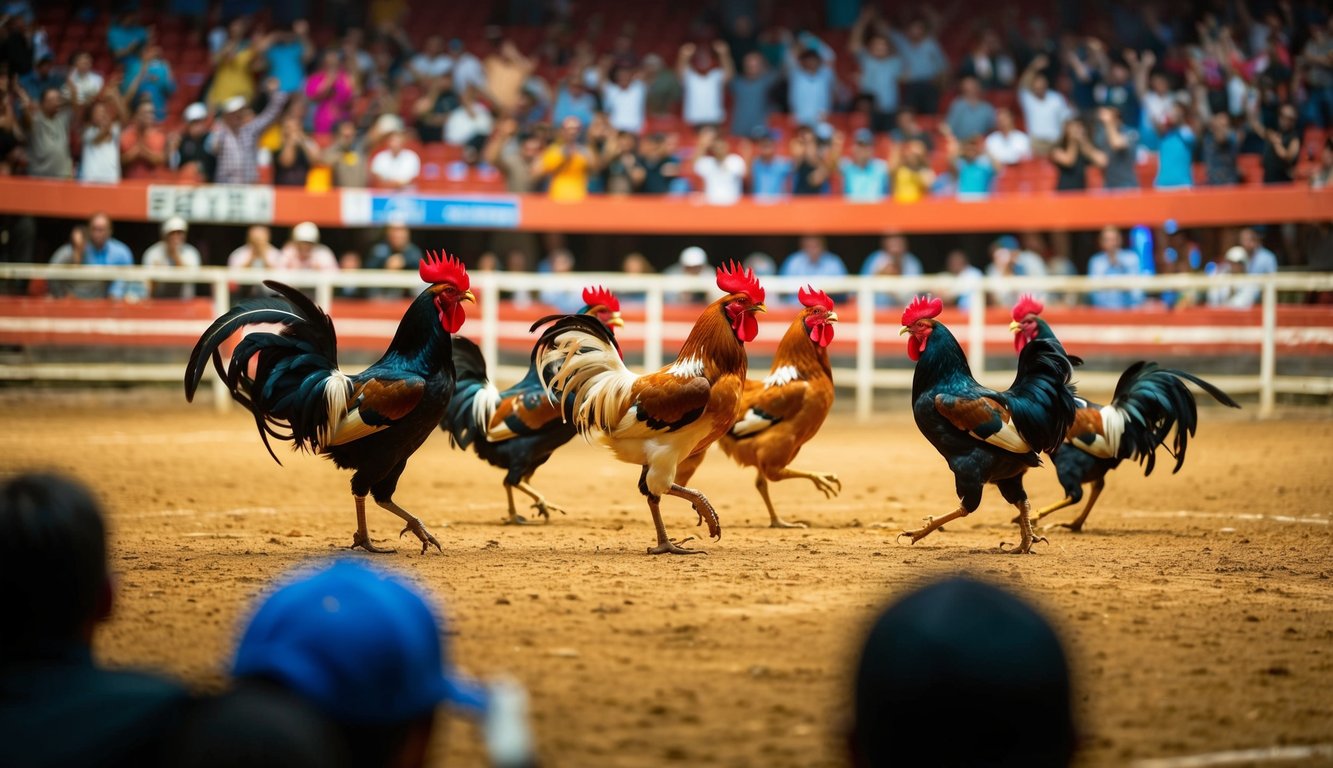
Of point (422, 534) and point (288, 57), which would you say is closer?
point (422, 534)

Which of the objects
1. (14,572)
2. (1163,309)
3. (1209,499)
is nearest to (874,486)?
(1209,499)

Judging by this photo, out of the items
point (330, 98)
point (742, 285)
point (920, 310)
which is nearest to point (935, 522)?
point (920, 310)

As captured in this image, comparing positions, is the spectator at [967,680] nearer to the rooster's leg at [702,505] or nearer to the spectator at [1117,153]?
the rooster's leg at [702,505]

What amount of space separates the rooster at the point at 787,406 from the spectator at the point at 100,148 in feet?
45.2

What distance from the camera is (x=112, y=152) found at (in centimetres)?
2042

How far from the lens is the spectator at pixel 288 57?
23.0 m

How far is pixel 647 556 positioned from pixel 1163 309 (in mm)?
12815

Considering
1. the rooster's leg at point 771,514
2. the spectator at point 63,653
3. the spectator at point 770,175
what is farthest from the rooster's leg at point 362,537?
the spectator at point 770,175

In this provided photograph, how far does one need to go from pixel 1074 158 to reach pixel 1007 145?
4.65 feet

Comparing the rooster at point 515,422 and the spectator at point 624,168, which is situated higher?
the spectator at point 624,168

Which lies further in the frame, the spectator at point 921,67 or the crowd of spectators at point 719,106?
the spectator at point 921,67

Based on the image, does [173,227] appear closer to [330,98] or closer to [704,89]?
[330,98]

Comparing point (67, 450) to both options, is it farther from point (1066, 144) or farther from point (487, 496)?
point (1066, 144)

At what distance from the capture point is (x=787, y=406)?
9.78 metres
